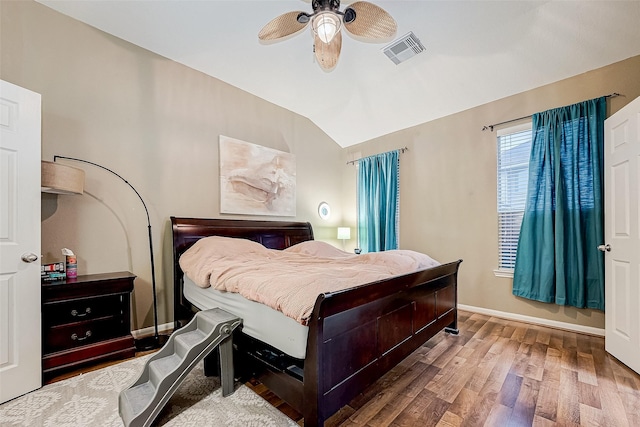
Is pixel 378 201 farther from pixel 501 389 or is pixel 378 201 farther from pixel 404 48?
pixel 501 389

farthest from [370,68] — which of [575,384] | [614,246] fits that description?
[575,384]

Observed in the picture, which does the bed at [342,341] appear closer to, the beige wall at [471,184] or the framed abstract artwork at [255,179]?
the beige wall at [471,184]

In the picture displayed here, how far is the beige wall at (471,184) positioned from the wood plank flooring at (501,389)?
901mm

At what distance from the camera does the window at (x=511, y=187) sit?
3420mm

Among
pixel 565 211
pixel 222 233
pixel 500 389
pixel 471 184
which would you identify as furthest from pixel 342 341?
pixel 471 184

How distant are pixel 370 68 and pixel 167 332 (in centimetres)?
399

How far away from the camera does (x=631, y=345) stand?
222 centimetres

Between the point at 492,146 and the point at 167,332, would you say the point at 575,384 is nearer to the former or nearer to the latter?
the point at 492,146

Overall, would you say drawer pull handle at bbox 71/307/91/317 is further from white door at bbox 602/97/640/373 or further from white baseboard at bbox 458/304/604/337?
white door at bbox 602/97/640/373

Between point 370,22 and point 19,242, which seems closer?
point 19,242

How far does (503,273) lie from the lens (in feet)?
11.5

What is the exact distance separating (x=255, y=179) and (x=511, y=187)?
343cm

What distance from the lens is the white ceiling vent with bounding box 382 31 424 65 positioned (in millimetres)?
2949

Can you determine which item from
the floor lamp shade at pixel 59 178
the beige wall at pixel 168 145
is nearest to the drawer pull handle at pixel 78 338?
the beige wall at pixel 168 145
